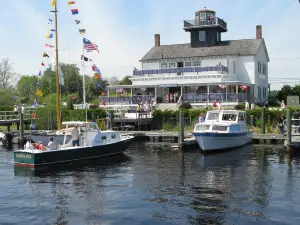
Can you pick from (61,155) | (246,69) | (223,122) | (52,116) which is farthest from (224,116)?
(52,116)

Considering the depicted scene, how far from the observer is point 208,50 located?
5534 cm

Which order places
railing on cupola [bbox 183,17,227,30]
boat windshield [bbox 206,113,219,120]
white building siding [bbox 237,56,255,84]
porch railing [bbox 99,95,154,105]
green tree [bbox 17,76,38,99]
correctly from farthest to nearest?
green tree [bbox 17,76,38,99] < railing on cupola [bbox 183,17,227,30] < white building siding [bbox 237,56,255,84] < porch railing [bbox 99,95,154,105] < boat windshield [bbox 206,113,219,120]

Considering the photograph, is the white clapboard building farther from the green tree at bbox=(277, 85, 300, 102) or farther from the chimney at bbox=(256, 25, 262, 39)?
the green tree at bbox=(277, 85, 300, 102)

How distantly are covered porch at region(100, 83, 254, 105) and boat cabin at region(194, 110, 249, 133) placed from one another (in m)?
10.5

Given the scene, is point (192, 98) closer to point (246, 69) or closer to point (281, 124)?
point (246, 69)

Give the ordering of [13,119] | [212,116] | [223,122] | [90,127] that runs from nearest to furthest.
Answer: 1. [90,127]
2. [223,122]
3. [212,116]
4. [13,119]

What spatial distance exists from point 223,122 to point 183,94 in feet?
53.2

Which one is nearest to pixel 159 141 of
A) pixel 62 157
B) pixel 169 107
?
pixel 169 107

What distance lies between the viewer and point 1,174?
86.8 feet

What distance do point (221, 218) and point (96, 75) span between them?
18680 mm

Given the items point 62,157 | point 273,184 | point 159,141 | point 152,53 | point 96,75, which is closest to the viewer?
point 273,184

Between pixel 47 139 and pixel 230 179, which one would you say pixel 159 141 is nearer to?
pixel 47 139

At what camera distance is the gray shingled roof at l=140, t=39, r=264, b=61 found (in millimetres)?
54062

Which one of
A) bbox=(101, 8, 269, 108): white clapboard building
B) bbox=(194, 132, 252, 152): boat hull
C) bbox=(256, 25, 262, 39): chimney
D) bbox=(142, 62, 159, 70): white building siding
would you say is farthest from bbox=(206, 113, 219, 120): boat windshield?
bbox=(256, 25, 262, 39): chimney
